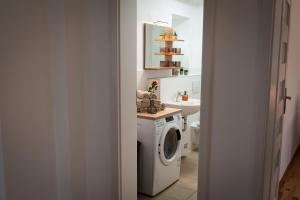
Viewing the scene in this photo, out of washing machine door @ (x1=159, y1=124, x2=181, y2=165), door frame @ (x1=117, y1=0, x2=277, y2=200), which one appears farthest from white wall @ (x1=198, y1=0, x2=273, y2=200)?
washing machine door @ (x1=159, y1=124, x2=181, y2=165)

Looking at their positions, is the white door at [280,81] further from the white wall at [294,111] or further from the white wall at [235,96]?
the white wall at [294,111]

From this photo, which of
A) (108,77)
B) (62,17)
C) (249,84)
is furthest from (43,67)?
(249,84)

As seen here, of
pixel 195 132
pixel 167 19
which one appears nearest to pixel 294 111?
pixel 195 132

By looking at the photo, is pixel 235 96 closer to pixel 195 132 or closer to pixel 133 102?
pixel 133 102

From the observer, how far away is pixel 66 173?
1577 mm

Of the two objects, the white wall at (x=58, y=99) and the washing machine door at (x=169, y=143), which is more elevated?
the white wall at (x=58, y=99)

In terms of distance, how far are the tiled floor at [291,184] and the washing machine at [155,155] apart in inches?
48.5

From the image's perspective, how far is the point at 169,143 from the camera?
10.3 feet

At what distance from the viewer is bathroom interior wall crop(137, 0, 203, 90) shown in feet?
11.1

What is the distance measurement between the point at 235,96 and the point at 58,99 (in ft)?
3.06

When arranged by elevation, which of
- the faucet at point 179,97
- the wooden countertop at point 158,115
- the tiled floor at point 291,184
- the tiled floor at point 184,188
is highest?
the faucet at point 179,97

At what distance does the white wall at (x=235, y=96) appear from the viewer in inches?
46.2

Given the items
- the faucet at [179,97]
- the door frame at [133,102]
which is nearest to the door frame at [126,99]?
the door frame at [133,102]

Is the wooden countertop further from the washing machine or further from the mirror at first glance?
the mirror
